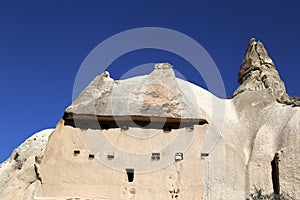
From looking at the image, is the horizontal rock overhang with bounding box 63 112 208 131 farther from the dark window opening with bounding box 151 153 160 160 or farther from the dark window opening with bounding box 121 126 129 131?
the dark window opening with bounding box 151 153 160 160

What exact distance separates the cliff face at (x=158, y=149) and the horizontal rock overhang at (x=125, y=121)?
1.5 inches

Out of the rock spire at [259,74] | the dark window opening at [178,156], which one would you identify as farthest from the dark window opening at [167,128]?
the rock spire at [259,74]

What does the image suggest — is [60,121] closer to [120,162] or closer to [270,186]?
[120,162]

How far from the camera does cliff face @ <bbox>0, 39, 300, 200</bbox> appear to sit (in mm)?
14125

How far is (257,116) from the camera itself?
54.9ft

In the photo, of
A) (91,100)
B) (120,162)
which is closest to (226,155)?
(120,162)

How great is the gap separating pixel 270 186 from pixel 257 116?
12.0 feet

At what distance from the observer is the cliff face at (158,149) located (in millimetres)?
14125

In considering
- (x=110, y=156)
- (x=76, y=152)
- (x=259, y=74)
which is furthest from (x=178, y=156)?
(x=259, y=74)

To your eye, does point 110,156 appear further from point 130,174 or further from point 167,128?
point 167,128

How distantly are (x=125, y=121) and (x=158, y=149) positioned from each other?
1692 millimetres

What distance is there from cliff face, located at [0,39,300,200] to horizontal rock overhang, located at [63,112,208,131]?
4 cm

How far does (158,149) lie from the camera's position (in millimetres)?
14930

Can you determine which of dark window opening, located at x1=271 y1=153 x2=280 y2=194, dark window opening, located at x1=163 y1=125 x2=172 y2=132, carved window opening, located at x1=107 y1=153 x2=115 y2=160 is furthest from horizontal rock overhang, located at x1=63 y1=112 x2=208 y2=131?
dark window opening, located at x1=271 y1=153 x2=280 y2=194
